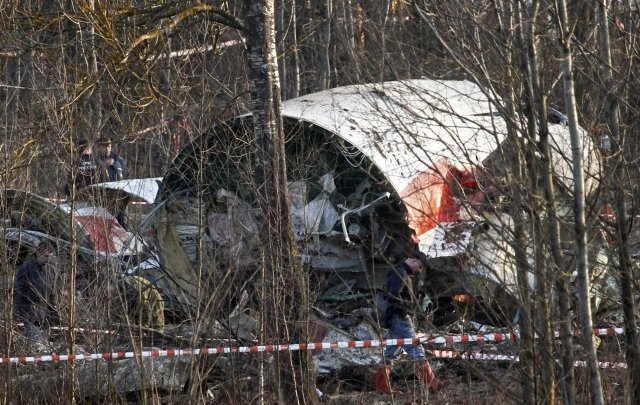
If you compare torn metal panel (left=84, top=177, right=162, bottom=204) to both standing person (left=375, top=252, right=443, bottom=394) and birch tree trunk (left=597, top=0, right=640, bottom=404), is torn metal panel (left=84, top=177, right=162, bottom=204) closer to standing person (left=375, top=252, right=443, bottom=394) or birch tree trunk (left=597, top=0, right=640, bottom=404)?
standing person (left=375, top=252, right=443, bottom=394)

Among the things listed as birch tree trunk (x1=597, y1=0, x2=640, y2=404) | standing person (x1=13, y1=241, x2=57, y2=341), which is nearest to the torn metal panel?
standing person (x1=13, y1=241, x2=57, y2=341)

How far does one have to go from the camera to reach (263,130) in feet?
29.5

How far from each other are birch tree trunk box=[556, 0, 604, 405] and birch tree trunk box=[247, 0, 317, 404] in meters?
2.81

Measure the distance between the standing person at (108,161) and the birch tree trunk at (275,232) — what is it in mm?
1344

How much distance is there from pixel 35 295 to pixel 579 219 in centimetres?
580

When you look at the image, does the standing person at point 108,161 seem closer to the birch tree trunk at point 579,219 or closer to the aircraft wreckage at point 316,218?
the aircraft wreckage at point 316,218

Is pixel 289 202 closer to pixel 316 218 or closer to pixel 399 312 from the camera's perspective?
pixel 399 312

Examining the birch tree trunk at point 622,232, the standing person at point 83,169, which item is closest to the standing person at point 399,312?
the standing person at point 83,169

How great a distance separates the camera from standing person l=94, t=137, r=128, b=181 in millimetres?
9078

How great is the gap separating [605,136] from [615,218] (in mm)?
515

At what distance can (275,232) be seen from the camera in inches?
329

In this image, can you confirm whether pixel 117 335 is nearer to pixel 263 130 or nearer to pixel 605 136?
pixel 263 130

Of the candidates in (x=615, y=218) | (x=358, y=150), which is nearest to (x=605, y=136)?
(x=615, y=218)

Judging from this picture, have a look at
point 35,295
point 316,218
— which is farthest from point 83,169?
point 316,218
